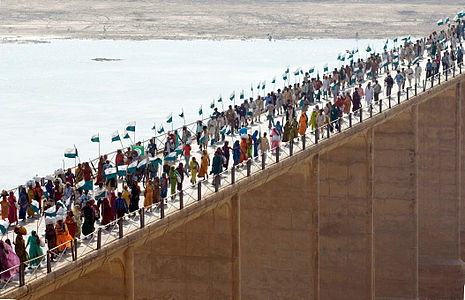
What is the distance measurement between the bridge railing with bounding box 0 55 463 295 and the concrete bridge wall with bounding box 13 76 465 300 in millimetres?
362

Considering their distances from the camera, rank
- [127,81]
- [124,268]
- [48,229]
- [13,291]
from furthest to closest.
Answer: [127,81] → [124,268] → [48,229] → [13,291]

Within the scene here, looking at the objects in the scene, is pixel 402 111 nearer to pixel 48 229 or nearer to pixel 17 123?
pixel 48 229

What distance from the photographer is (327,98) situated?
178ft

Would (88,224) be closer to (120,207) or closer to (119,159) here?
(120,207)

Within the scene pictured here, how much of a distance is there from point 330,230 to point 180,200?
54.5ft

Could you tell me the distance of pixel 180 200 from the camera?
29.7 metres

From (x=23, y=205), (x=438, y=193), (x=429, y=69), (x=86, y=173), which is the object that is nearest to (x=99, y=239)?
(x=23, y=205)

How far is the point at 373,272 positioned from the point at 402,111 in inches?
333

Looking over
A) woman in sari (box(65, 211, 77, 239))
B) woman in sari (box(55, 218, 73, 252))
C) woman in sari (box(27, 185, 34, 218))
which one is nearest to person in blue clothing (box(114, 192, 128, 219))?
woman in sari (box(65, 211, 77, 239))

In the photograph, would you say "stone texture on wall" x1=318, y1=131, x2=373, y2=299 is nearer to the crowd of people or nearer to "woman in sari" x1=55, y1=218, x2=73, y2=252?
the crowd of people

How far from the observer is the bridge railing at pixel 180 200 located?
2405 cm

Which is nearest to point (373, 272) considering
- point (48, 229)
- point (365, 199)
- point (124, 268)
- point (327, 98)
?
point (365, 199)

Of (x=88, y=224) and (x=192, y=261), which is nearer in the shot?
(x=88, y=224)

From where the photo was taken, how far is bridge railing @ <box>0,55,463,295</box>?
24.0m
